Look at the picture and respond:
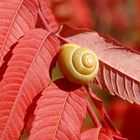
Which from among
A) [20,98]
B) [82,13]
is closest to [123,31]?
[82,13]

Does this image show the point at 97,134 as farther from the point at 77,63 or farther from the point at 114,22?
the point at 114,22

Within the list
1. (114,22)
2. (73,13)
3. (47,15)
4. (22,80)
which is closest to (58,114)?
(22,80)

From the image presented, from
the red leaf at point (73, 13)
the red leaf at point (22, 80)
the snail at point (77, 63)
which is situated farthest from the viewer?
the red leaf at point (73, 13)

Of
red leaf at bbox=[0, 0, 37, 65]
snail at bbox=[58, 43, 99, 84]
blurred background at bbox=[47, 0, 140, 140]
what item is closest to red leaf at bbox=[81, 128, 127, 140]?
snail at bbox=[58, 43, 99, 84]

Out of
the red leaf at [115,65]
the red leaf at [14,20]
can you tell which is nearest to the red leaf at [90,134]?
the red leaf at [115,65]

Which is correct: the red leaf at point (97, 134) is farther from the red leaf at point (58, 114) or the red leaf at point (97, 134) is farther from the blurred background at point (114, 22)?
the blurred background at point (114, 22)

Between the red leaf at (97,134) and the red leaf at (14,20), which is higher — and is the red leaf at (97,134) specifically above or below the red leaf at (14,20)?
below

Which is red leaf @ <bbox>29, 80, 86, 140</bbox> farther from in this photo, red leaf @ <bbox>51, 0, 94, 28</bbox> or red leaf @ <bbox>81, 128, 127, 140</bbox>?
red leaf @ <bbox>51, 0, 94, 28</bbox>
